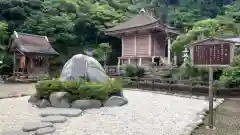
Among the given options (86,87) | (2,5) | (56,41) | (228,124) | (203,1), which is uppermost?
(203,1)

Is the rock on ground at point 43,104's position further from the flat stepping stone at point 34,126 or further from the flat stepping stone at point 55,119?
the flat stepping stone at point 34,126

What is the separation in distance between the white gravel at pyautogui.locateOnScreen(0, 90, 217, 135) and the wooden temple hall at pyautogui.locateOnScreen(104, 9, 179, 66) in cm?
1415

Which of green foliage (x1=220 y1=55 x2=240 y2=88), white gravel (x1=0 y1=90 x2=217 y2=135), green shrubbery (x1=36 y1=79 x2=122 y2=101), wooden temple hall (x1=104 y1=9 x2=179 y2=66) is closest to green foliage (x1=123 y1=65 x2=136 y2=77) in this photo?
wooden temple hall (x1=104 y1=9 x2=179 y2=66)

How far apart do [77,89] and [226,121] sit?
198 inches

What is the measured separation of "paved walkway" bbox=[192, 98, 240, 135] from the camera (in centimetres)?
591

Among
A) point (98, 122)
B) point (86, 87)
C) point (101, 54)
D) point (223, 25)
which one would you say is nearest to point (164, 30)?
point (223, 25)

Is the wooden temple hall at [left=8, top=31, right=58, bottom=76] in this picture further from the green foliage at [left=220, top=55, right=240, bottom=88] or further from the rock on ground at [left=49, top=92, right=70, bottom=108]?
the green foliage at [left=220, top=55, right=240, bottom=88]

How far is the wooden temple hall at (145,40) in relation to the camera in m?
22.8

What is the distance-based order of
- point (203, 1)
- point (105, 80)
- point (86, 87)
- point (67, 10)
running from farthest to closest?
point (203, 1) → point (67, 10) → point (105, 80) → point (86, 87)

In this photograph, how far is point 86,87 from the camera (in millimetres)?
8703

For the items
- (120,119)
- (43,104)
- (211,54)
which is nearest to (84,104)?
(43,104)

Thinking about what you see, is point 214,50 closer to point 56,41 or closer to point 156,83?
point 156,83

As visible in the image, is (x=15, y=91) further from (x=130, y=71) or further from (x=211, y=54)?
(x=211, y=54)

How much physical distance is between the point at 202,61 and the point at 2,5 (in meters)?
25.4
